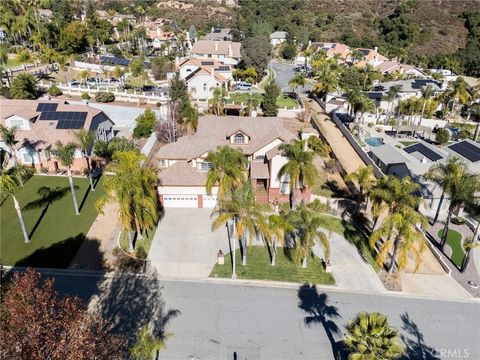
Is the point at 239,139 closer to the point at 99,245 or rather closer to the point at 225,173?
the point at 225,173

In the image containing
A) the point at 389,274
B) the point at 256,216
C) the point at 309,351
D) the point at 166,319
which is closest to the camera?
the point at 309,351

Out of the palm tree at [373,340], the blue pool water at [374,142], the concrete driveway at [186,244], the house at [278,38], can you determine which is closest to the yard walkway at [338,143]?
the blue pool water at [374,142]

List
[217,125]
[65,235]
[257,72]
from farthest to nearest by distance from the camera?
[257,72], [217,125], [65,235]

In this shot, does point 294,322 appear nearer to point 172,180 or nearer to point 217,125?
point 172,180

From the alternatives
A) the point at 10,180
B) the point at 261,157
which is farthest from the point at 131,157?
the point at 261,157

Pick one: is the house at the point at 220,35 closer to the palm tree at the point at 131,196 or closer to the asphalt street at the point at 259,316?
the palm tree at the point at 131,196

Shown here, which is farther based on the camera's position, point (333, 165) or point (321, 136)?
point (321, 136)
